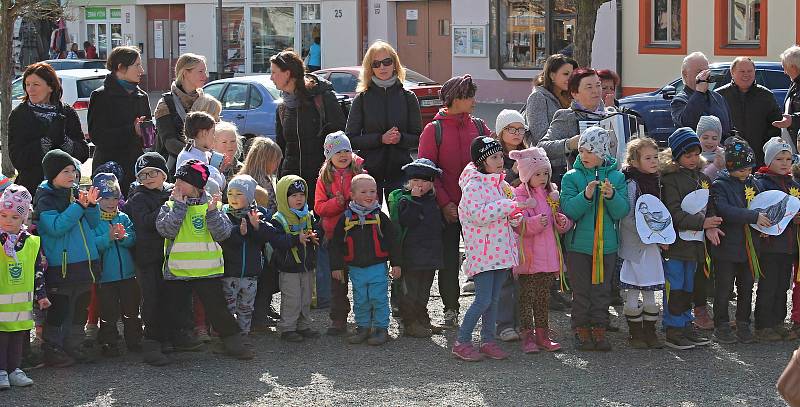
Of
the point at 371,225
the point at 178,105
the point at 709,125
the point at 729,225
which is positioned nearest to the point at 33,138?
the point at 178,105

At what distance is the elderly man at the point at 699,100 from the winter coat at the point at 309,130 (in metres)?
2.71

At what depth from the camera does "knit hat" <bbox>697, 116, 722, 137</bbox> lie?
28.5 feet

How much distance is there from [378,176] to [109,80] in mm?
2175

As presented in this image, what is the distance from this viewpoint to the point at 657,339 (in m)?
8.05

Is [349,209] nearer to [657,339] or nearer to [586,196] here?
[586,196]

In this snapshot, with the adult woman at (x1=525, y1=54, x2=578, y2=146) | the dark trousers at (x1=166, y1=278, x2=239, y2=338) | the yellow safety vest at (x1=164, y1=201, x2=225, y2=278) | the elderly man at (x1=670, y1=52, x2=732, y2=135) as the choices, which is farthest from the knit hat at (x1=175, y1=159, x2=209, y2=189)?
the elderly man at (x1=670, y1=52, x2=732, y2=135)

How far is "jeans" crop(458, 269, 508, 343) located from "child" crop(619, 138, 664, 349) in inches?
33.2

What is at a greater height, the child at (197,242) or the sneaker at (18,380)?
the child at (197,242)

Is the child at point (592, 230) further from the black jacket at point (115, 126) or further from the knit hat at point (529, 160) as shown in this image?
the black jacket at point (115, 126)

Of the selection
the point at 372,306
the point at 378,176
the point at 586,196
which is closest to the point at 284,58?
the point at 378,176

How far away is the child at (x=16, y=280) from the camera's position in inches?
283

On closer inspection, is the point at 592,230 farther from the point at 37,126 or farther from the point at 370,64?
the point at 37,126

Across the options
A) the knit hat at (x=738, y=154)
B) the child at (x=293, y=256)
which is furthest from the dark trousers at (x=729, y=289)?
the child at (x=293, y=256)

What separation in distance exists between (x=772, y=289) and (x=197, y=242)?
387cm
